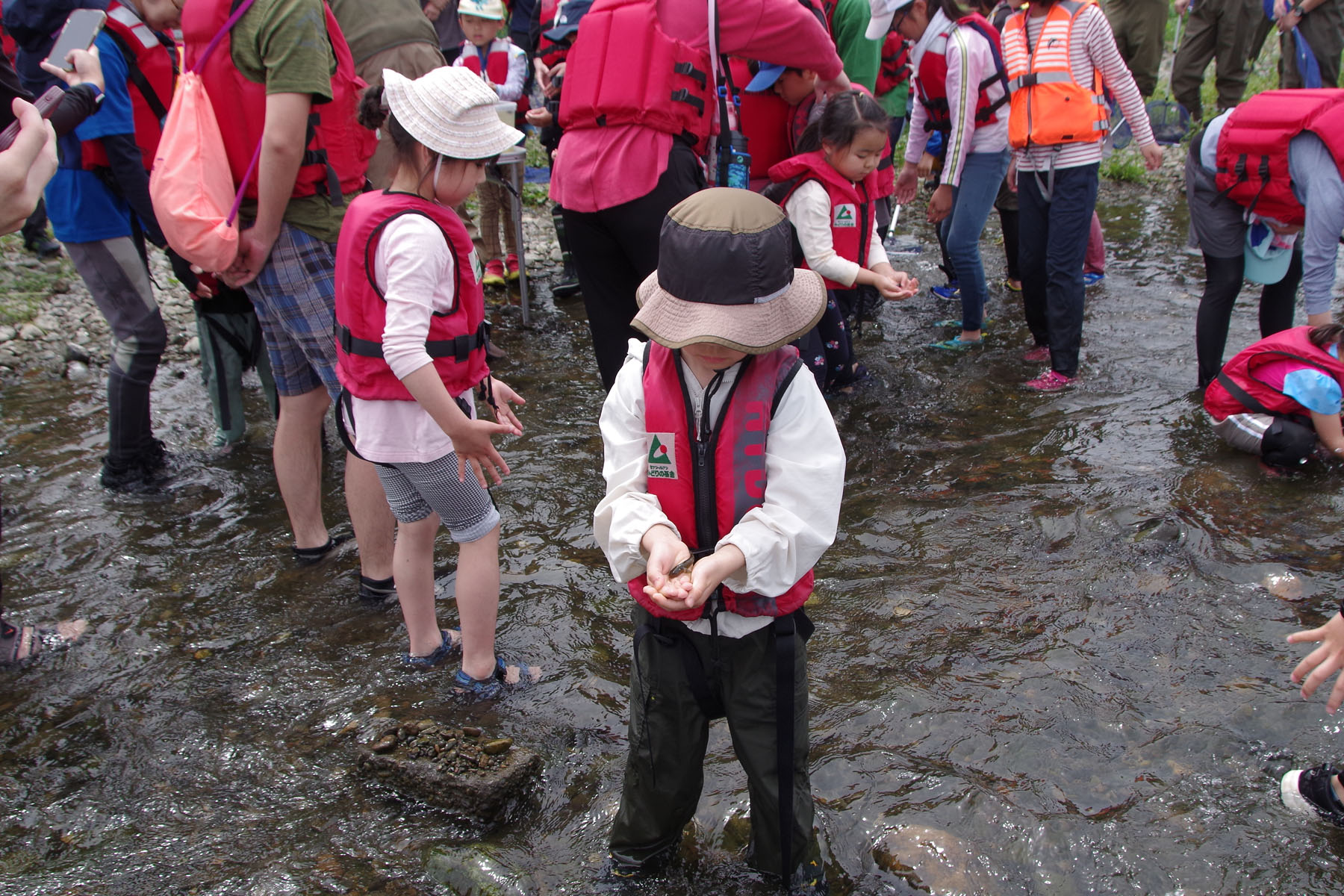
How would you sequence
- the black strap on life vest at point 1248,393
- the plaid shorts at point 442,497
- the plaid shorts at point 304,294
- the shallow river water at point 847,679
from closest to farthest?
the shallow river water at point 847,679 < the plaid shorts at point 442,497 < the plaid shorts at point 304,294 < the black strap on life vest at point 1248,393

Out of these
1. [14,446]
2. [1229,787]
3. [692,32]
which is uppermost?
[692,32]

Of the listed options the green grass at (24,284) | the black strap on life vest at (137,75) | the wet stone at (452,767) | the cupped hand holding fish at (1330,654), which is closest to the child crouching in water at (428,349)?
the wet stone at (452,767)

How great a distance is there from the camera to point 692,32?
384 cm

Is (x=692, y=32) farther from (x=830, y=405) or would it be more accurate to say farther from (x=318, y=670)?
(x=318, y=670)

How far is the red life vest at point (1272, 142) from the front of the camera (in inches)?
171

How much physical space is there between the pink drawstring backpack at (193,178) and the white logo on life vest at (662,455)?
7.23ft

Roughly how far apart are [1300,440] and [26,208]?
5.27m

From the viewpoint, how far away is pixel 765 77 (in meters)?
4.78

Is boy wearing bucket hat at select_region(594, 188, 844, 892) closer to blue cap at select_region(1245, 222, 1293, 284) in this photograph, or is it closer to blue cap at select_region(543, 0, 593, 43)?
blue cap at select_region(543, 0, 593, 43)

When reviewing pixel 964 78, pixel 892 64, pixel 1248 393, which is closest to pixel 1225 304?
pixel 1248 393

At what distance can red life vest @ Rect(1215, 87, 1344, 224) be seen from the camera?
14.3 ft

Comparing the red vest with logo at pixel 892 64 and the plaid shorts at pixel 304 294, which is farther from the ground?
the red vest with logo at pixel 892 64

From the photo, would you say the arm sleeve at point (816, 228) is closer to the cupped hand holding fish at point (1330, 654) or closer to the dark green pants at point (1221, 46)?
the cupped hand holding fish at point (1330, 654)

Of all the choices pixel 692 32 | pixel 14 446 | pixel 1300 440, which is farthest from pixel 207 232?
pixel 1300 440
